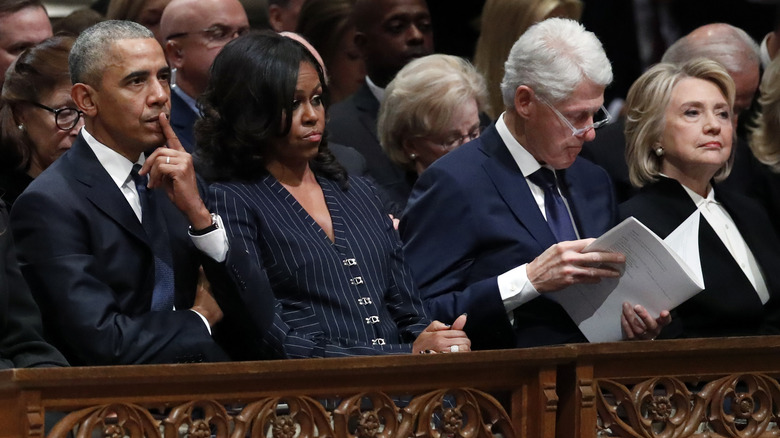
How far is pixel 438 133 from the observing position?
493cm

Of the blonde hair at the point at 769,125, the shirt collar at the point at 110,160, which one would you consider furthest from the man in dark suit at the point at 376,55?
the shirt collar at the point at 110,160

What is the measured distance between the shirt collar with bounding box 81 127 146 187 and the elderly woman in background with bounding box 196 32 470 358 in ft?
0.81

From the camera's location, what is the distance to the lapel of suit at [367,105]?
539 centimetres

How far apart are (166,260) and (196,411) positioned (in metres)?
0.42

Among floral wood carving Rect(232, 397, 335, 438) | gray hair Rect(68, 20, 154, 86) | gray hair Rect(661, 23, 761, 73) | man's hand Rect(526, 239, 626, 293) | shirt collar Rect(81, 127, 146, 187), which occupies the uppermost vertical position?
gray hair Rect(661, 23, 761, 73)

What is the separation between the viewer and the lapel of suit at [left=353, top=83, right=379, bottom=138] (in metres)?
5.39

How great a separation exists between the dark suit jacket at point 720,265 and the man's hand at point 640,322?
0.25m

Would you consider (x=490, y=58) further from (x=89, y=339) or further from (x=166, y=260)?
(x=89, y=339)

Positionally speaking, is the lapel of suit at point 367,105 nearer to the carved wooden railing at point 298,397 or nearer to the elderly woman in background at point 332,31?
the elderly woman in background at point 332,31

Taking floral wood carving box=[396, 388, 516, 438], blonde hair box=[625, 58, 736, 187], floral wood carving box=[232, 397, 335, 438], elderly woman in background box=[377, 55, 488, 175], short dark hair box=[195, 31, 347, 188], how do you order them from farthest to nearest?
elderly woman in background box=[377, 55, 488, 175] → blonde hair box=[625, 58, 736, 187] → short dark hair box=[195, 31, 347, 188] → floral wood carving box=[396, 388, 516, 438] → floral wood carving box=[232, 397, 335, 438]

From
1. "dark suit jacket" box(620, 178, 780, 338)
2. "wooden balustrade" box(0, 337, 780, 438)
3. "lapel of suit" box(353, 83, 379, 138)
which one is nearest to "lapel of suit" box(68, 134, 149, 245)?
"wooden balustrade" box(0, 337, 780, 438)

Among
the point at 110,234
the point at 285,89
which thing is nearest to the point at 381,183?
the point at 285,89

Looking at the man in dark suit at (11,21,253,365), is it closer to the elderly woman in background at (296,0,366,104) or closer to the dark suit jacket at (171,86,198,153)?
the dark suit jacket at (171,86,198,153)

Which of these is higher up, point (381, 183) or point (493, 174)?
point (493, 174)
